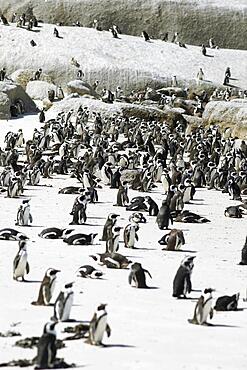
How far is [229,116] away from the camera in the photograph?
3869 centimetres

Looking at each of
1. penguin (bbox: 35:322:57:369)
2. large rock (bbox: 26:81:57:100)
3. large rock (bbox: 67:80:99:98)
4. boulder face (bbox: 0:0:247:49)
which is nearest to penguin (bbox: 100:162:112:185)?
penguin (bbox: 35:322:57:369)

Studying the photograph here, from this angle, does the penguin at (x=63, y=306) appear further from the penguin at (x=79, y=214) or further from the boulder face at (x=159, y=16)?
the boulder face at (x=159, y=16)

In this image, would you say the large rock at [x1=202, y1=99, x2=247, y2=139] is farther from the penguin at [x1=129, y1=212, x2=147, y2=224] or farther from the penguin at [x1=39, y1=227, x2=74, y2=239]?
the penguin at [x1=39, y1=227, x2=74, y2=239]

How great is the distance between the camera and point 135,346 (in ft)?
30.6

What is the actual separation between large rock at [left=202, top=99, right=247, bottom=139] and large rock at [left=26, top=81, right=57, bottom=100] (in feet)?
26.1

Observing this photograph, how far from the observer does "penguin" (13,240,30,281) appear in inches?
482

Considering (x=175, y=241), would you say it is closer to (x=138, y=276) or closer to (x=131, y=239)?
(x=131, y=239)

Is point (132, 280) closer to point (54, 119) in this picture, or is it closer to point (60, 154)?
point (60, 154)

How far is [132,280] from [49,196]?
9.69 m

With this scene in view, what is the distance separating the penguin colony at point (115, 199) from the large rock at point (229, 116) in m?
0.84

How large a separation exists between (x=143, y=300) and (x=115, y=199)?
1029 cm

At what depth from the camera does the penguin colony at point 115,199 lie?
441 inches

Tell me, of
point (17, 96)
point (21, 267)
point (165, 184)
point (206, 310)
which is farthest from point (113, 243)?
point (17, 96)

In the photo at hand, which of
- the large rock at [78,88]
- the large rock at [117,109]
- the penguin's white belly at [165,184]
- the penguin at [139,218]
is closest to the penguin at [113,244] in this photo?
the penguin at [139,218]
